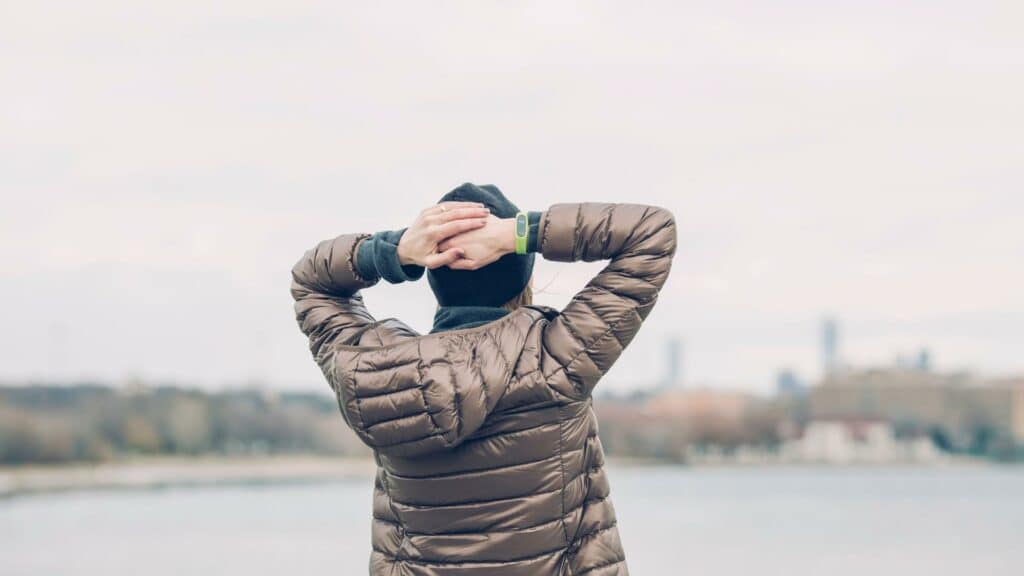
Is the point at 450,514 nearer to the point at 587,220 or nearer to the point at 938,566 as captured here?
the point at 587,220

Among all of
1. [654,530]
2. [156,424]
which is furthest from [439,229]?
[156,424]

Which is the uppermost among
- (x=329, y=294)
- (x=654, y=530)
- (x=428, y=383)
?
(x=329, y=294)

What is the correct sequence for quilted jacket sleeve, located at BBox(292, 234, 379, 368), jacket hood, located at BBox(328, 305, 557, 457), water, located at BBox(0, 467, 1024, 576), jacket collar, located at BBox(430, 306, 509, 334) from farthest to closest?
1. water, located at BBox(0, 467, 1024, 576)
2. quilted jacket sleeve, located at BBox(292, 234, 379, 368)
3. jacket collar, located at BBox(430, 306, 509, 334)
4. jacket hood, located at BBox(328, 305, 557, 457)

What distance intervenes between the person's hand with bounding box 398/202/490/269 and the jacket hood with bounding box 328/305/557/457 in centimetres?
11

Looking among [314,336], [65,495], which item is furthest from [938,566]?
[65,495]

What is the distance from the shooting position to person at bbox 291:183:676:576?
206cm

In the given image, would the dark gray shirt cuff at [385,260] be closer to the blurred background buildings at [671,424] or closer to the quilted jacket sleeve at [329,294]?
the quilted jacket sleeve at [329,294]

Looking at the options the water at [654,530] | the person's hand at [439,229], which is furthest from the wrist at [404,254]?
the water at [654,530]

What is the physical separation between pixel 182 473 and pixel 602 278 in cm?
7830

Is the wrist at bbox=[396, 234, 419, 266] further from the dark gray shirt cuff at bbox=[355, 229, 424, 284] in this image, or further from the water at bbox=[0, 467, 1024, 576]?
the water at bbox=[0, 467, 1024, 576]

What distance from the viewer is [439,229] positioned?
2080 mm

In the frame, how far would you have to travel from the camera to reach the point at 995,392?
266 feet

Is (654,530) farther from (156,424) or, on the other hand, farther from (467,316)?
(467,316)

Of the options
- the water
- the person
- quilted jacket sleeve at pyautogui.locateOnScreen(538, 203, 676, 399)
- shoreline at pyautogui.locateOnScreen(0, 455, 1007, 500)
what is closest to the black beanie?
the person
